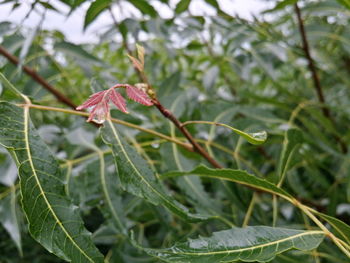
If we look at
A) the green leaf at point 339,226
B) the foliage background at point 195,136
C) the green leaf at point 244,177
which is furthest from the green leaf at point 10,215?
the green leaf at point 339,226

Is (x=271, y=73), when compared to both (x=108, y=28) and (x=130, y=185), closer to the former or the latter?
(x=108, y=28)

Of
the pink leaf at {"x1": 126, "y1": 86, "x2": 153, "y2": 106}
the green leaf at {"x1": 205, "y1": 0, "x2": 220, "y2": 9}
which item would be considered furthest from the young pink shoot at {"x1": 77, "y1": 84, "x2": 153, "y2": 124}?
the green leaf at {"x1": 205, "y1": 0, "x2": 220, "y2": 9}

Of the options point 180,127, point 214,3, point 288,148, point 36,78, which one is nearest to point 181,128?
point 180,127

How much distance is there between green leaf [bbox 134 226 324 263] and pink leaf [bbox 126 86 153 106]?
0.17 metres

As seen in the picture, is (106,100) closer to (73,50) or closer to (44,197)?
(44,197)

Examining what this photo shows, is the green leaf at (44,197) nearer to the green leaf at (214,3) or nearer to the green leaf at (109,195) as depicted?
the green leaf at (109,195)

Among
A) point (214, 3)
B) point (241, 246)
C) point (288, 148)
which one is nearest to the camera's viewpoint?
point (241, 246)

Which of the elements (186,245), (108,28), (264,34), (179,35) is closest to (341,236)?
(186,245)

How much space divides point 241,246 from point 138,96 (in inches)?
8.3

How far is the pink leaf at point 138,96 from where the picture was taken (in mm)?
497

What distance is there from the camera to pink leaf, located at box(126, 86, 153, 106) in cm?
50

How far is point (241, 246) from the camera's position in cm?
49

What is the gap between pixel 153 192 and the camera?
1.78 feet

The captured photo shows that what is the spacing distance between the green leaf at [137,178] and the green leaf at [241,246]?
0.05m
